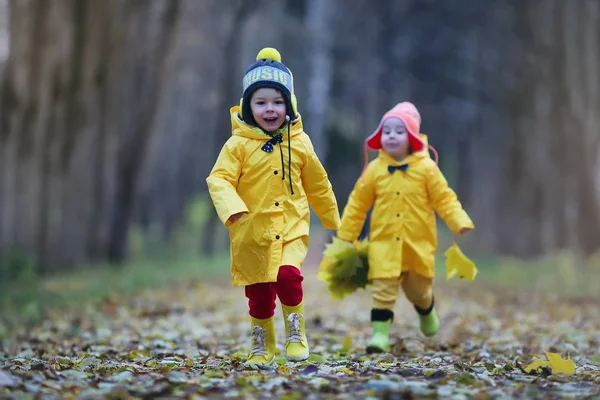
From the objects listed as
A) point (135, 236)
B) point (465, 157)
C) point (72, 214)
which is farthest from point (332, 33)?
point (72, 214)

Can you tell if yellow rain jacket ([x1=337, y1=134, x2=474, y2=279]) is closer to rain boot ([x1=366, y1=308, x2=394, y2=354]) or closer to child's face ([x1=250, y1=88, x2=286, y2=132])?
rain boot ([x1=366, y1=308, x2=394, y2=354])

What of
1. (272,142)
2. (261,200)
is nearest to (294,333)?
(261,200)

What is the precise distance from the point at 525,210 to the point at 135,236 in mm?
10692

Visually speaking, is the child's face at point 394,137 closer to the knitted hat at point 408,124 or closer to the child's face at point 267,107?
the knitted hat at point 408,124

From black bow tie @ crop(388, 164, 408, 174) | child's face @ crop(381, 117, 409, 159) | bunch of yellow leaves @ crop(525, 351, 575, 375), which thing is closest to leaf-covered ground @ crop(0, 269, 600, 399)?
bunch of yellow leaves @ crop(525, 351, 575, 375)

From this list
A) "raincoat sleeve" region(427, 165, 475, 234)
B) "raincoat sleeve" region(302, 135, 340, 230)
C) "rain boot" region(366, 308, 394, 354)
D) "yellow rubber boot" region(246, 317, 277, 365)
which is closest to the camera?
"yellow rubber boot" region(246, 317, 277, 365)

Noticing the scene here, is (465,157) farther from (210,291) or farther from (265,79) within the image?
(265,79)

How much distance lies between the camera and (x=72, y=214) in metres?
21.3

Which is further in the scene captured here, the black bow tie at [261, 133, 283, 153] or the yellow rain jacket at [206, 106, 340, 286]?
the black bow tie at [261, 133, 283, 153]

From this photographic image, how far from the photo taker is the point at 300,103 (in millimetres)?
34188

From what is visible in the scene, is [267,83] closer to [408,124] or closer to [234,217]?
[234,217]

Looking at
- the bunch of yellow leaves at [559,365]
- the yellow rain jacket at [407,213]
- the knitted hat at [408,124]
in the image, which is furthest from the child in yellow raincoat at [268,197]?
the bunch of yellow leaves at [559,365]

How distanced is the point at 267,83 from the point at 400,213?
2.04m

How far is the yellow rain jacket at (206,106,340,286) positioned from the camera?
693 centimetres
